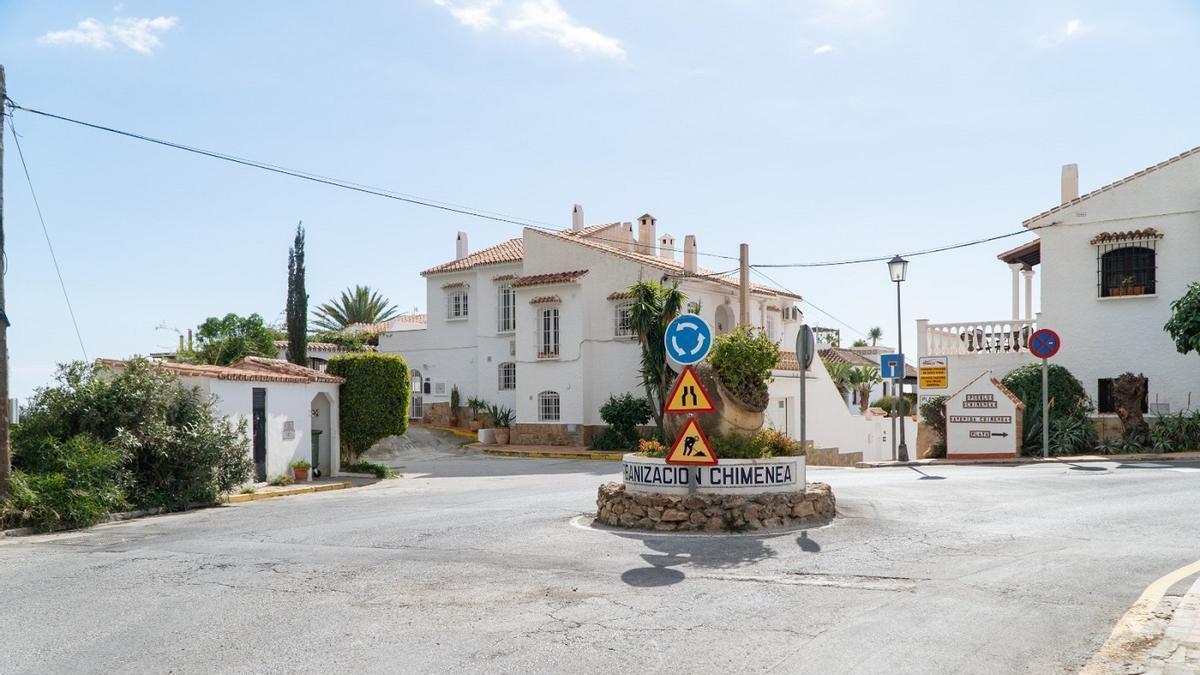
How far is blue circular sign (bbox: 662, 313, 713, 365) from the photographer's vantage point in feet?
39.2

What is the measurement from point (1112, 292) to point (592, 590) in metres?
23.1

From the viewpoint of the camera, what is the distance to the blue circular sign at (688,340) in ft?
39.2

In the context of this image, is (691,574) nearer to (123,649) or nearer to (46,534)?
(123,649)

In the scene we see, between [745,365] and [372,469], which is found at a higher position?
[745,365]

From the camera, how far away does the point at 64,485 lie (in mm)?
15227

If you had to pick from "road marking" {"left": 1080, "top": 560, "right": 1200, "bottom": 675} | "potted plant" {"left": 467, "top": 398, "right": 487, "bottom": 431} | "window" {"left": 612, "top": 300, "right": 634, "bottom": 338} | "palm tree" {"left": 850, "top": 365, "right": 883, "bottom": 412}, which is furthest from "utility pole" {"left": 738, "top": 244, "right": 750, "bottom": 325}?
"palm tree" {"left": 850, "top": 365, "right": 883, "bottom": 412}

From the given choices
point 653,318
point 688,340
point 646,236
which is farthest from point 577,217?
point 688,340

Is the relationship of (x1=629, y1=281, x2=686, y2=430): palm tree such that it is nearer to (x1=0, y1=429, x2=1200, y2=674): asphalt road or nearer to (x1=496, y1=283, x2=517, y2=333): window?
(x1=496, y1=283, x2=517, y2=333): window

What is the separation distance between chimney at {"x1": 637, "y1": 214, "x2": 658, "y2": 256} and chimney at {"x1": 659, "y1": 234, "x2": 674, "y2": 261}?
2.44 ft

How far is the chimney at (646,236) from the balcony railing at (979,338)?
16.5 m

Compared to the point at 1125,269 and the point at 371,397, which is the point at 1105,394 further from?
the point at 371,397

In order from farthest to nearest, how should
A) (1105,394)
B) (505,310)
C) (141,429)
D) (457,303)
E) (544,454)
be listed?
(457,303) → (505,310) → (544,454) → (1105,394) → (141,429)

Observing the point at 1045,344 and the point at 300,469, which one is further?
the point at 300,469

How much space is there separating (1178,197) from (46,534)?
27.5m
